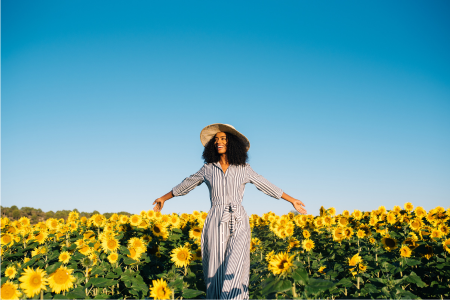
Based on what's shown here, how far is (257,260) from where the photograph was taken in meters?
6.07

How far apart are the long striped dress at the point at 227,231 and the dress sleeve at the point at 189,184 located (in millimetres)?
15

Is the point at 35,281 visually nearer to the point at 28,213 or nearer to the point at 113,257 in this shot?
the point at 113,257

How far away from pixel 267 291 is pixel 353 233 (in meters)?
4.41

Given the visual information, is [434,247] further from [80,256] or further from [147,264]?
[80,256]

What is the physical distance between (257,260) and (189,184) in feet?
7.78

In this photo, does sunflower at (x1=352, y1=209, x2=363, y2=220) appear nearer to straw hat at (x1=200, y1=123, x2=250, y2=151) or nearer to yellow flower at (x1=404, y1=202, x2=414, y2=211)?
yellow flower at (x1=404, y1=202, x2=414, y2=211)

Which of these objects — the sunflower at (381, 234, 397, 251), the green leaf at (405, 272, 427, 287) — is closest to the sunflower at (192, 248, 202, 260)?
the green leaf at (405, 272, 427, 287)

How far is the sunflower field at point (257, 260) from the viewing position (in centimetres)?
333

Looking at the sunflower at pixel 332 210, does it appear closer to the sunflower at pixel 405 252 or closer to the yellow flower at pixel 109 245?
the sunflower at pixel 405 252

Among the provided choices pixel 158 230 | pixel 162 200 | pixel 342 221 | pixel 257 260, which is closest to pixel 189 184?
pixel 162 200

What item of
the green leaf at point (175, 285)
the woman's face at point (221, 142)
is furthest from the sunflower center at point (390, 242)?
the green leaf at point (175, 285)

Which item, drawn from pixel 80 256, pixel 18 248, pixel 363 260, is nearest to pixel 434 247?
pixel 363 260

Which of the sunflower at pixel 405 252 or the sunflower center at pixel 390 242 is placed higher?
the sunflower center at pixel 390 242

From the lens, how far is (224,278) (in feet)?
12.4
